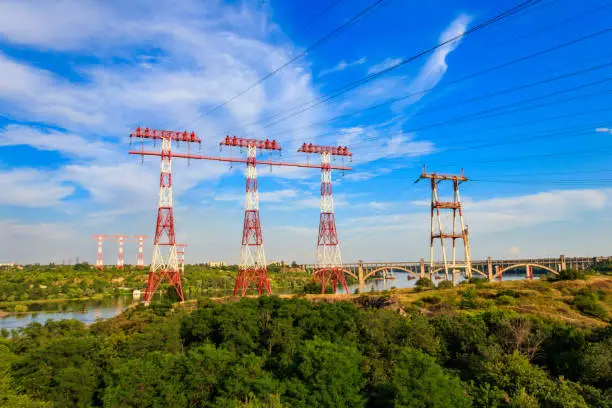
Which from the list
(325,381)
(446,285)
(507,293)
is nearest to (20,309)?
(446,285)

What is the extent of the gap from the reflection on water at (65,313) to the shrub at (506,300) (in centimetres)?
5225

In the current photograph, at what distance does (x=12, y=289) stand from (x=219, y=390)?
98.2m

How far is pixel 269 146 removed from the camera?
50375 millimetres

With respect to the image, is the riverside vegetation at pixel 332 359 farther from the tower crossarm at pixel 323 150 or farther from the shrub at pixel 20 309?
the shrub at pixel 20 309

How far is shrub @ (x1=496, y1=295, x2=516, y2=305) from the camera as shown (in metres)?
36.7

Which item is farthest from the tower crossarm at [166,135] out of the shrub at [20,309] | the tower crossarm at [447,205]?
the shrub at [20,309]

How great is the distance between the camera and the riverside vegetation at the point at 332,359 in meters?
19.1

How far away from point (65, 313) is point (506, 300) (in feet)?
226

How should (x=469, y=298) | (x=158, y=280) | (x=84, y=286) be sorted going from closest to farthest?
(x=469, y=298) < (x=158, y=280) < (x=84, y=286)

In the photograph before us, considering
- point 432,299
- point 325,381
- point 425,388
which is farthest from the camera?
point 432,299

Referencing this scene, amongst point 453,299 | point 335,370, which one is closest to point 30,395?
point 335,370

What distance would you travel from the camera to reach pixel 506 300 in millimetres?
37469

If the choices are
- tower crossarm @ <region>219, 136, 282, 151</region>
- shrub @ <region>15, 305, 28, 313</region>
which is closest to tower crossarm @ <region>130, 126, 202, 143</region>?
tower crossarm @ <region>219, 136, 282, 151</region>

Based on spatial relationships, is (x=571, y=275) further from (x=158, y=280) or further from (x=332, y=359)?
(x=158, y=280)
